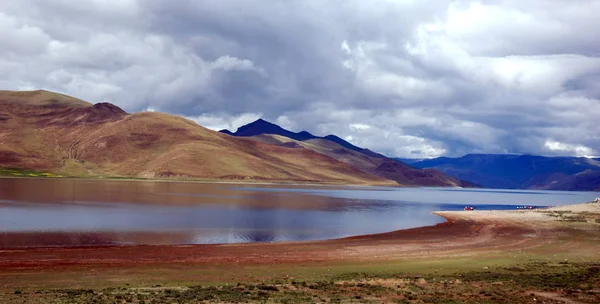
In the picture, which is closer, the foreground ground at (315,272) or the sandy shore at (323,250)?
the foreground ground at (315,272)

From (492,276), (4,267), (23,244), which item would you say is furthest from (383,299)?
(23,244)

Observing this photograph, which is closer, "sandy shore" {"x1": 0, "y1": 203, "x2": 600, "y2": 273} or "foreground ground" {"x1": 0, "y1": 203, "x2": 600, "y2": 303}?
"foreground ground" {"x1": 0, "y1": 203, "x2": 600, "y2": 303}

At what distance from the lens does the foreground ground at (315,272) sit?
22.8 m

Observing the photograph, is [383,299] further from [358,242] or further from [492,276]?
Answer: [358,242]

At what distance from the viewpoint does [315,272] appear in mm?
30328

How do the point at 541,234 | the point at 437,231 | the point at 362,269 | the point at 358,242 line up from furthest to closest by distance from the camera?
the point at 437,231, the point at 541,234, the point at 358,242, the point at 362,269

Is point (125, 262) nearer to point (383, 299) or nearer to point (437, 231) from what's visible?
point (383, 299)

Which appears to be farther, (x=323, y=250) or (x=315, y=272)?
(x=323, y=250)

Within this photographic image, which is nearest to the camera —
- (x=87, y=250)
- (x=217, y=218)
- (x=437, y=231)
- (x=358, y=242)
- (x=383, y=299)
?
(x=383, y=299)

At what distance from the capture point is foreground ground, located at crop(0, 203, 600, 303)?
22.8 m

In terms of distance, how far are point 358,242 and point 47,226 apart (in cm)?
3007

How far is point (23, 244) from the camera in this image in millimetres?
40188

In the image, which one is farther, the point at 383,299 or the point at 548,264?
the point at 548,264

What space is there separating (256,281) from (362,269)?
25.4 ft
